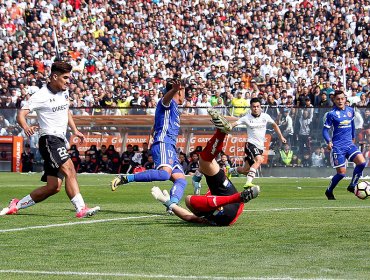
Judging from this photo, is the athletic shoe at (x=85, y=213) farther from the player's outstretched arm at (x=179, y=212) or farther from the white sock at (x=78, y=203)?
the player's outstretched arm at (x=179, y=212)

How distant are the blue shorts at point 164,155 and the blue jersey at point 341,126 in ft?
23.3

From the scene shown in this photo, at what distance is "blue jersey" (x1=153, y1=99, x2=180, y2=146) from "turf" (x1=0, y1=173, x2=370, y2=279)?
120 centimetres

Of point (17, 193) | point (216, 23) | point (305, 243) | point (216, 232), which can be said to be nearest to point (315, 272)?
point (305, 243)

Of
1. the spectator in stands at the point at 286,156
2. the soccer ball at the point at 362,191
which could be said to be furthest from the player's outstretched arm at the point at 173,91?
the spectator in stands at the point at 286,156

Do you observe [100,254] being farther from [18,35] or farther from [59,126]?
[18,35]

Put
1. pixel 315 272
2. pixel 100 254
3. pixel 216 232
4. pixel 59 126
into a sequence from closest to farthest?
pixel 315 272 < pixel 100 254 < pixel 216 232 < pixel 59 126

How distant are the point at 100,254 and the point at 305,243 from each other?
2.34 m

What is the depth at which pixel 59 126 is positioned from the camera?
14.5 meters

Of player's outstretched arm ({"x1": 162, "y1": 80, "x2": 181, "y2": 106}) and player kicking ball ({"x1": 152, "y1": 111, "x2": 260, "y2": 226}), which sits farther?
player's outstretched arm ({"x1": 162, "y1": 80, "x2": 181, "y2": 106})

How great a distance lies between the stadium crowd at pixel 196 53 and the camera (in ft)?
121

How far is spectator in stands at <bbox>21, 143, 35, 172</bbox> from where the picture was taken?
38.1 meters

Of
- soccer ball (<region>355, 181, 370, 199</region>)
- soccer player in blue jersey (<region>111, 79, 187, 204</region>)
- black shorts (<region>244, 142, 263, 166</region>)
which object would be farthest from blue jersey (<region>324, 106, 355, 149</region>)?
soccer player in blue jersey (<region>111, 79, 187, 204</region>)

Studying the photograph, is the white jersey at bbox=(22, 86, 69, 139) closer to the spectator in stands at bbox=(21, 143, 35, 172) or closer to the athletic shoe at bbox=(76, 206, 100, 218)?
the athletic shoe at bbox=(76, 206, 100, 218)

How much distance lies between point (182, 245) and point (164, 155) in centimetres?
465
